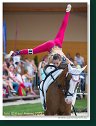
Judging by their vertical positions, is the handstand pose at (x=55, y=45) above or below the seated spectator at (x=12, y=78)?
above

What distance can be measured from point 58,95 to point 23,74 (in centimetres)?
55

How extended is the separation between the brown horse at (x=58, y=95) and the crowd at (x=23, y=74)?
0.19 metres

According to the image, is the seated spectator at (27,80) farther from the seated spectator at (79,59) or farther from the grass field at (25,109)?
the seated spectator at (79,59)

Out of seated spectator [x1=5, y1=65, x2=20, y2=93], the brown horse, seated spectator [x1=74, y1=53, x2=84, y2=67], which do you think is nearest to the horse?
the brown horse

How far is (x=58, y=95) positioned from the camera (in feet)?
21.7

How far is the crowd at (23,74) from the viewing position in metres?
6.52

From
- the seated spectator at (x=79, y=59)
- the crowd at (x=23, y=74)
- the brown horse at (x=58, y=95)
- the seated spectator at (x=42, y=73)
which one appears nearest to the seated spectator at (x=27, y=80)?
the crowd at (x=23, y=74)

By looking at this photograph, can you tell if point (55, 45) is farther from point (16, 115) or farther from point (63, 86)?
point (16, 115)

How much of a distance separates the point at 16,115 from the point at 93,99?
1.04 m

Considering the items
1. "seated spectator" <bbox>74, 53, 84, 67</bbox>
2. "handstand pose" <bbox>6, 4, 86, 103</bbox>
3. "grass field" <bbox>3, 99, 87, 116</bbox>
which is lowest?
"grass field" <bbox>3, 99, 87, 116</bbox>

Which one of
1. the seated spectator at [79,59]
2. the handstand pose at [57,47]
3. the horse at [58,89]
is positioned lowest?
the horse at [58,89]

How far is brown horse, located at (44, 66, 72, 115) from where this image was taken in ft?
21.5

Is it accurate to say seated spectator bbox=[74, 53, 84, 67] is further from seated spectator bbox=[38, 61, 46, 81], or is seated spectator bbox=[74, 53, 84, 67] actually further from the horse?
seated spectator bbox=[38, 61, 46, 81]

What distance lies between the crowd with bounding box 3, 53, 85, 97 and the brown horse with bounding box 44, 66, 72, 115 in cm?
19
